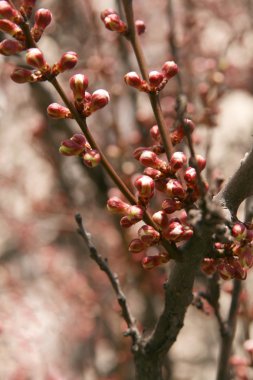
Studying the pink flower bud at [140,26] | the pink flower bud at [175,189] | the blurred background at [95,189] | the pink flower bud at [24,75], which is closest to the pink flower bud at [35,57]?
the pink flower bud at [24,75]

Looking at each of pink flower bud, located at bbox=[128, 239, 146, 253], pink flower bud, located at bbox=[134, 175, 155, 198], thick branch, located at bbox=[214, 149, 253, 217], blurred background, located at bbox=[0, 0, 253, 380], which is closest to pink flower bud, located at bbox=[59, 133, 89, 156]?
pink flower bud, located at bbox=[134, 175, 155, 198]

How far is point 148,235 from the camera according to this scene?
1.19 m

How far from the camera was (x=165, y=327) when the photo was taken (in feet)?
4.76

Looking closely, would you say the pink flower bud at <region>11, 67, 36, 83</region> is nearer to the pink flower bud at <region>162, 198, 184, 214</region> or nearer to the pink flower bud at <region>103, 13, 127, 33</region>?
the pink flower bud at <region>103, 13, 127, 33</region>

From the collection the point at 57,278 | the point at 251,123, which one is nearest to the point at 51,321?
the point at 57,278

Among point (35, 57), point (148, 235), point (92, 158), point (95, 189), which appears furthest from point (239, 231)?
point (95, 189)

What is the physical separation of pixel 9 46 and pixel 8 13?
0.07 metres

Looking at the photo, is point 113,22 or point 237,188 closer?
point 237,188

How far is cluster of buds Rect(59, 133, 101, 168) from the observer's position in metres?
1.15

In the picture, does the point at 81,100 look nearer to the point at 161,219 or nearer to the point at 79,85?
the point at 79,85

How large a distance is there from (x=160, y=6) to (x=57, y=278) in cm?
354

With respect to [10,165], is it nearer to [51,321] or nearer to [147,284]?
[51,321]

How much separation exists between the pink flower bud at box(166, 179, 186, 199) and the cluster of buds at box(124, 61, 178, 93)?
0.26 meters

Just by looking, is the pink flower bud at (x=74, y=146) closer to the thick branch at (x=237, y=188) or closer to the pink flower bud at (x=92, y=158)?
the pink flower bud at (x=92, y=158)
